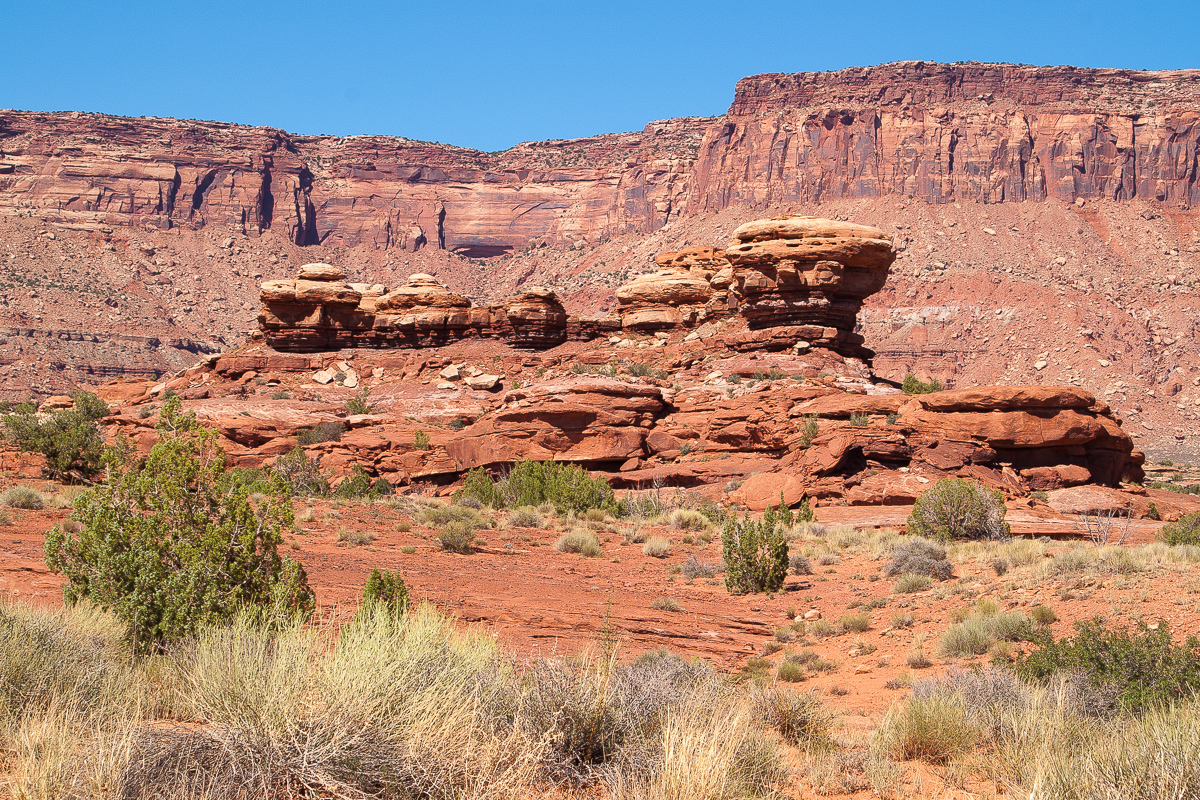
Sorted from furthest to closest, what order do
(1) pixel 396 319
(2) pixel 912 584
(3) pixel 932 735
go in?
(1) pixel 396 319
(2) pixel 912 584
(3) pixel 932 735

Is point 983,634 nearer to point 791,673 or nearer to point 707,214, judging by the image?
point 791,673

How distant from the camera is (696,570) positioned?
15.0 meters

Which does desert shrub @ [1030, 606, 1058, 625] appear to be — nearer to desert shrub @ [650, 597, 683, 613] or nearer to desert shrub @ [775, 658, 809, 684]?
desert shrub @ [775, 658, 809, 684]

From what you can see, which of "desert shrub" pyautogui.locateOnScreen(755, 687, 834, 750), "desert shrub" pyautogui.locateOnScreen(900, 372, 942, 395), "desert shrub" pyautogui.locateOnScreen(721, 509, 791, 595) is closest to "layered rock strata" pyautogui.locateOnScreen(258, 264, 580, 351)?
"desert shrub" pyautogui.locateOnScreen(900, 372, 942, 395)

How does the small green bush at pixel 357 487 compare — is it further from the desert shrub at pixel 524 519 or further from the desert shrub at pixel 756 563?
the desert shrub at pixel 756 563

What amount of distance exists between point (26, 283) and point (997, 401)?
8375 centimetres

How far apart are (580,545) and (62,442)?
1493 centimetres

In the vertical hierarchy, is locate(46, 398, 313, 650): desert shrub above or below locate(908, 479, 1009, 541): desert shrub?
below

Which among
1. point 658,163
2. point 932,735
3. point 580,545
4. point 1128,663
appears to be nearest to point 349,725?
point 932,735

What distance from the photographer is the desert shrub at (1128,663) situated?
6480 mm

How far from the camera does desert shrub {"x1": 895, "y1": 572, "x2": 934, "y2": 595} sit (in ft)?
41.0

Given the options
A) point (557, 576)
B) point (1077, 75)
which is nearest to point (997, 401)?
point (557, 576)

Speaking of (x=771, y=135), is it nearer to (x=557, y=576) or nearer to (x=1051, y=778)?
(x=557, y=576)

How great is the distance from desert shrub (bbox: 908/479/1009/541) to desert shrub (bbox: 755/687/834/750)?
1121 centimetres
